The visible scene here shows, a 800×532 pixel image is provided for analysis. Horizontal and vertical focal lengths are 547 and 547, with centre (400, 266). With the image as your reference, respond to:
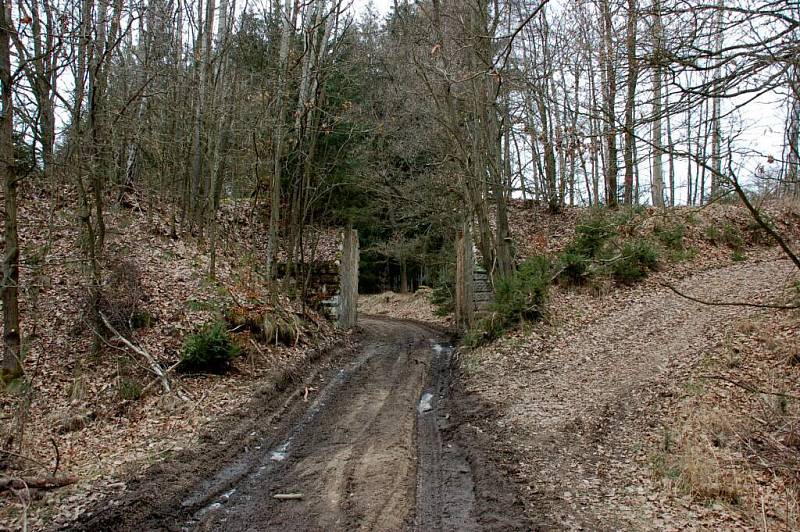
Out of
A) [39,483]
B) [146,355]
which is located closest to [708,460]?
[39,483]

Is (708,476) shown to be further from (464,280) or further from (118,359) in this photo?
(464,280)

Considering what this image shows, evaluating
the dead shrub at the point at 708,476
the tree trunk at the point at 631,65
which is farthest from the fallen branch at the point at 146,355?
the tree trunk at the point at 631,65

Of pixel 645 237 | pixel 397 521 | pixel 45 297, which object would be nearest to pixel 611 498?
pixel 397 521

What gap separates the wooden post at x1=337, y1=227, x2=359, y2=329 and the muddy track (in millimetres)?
5904

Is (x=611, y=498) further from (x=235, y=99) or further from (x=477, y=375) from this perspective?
(x=235, y=99)

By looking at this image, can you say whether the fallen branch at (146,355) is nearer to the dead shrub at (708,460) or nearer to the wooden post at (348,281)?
the wooden post at (348,281)

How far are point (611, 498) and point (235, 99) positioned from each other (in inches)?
471

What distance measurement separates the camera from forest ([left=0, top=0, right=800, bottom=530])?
544 centimetres

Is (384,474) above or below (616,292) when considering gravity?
below

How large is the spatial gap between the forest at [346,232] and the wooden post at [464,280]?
0.09 metres

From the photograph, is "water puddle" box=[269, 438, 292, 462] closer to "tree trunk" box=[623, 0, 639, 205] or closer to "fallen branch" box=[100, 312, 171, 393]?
"fallen branch" box=[100, 312, 171, 393]

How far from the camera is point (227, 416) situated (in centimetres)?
788

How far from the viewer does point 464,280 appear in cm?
1525

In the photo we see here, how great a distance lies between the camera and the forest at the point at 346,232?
544 cm
